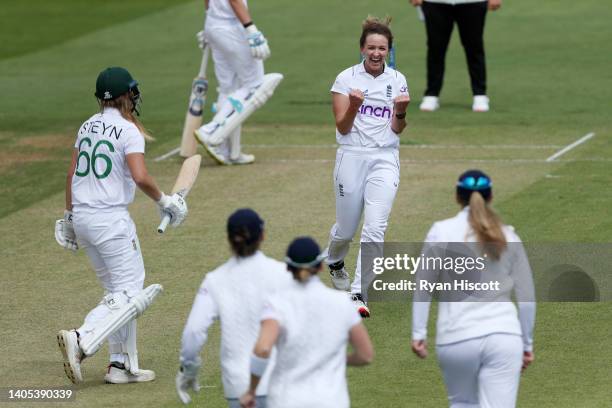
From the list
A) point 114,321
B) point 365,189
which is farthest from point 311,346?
point 365,189

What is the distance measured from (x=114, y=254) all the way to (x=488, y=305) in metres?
3.45

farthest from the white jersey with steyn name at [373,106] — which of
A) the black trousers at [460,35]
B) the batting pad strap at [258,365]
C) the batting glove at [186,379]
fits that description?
the black trousers at [460,35]

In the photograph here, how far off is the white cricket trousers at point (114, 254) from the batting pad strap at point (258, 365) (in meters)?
3.07

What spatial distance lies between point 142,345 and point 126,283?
1.20m

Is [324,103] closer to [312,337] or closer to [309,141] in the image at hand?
[309,141]

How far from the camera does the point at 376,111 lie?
12.0 metres

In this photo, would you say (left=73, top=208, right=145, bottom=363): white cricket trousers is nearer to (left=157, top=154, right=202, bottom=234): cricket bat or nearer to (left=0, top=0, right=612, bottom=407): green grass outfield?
(left=157, top=154, right=202, bottom=234): cricket bat

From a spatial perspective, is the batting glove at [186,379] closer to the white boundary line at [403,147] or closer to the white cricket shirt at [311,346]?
the white cricket shirt at [311,346]

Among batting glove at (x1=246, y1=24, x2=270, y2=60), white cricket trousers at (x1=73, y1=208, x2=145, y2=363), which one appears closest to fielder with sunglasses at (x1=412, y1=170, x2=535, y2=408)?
white cricket trousers at (x1=73, y1=208, x2=145, y2=363)

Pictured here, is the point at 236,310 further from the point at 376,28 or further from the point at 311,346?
the point at 376,28

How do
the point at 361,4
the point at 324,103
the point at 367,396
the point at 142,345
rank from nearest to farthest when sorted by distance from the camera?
1. the point at 367,396
2. the point at 142,345
3. the point at 324,103
4. the point at 361,4

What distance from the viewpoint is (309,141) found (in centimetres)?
Result: 1958

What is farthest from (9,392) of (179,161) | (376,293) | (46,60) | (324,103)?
(46,60)

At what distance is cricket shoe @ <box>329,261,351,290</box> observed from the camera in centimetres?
1270
